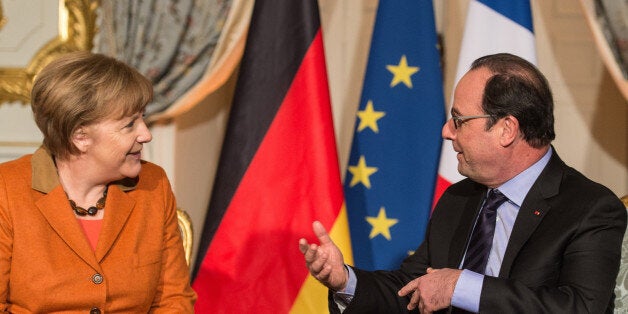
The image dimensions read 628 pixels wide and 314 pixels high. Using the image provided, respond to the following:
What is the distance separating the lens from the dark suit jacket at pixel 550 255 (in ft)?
7.58

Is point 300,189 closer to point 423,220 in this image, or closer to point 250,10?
point 423,220

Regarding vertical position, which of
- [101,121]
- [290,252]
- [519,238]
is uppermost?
[101,121]

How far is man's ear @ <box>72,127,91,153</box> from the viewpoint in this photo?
2562 millimetres

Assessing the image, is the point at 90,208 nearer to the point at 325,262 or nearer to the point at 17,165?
the point at 17,165

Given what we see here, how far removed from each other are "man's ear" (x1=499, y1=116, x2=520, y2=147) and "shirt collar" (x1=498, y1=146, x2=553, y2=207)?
0.14 metres

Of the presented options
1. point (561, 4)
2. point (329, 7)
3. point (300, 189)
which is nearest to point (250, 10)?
point (329, 7)

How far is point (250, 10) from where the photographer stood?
4.06m

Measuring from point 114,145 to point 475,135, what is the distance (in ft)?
3.57

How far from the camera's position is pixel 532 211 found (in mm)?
2512

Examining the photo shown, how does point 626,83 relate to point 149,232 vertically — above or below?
above

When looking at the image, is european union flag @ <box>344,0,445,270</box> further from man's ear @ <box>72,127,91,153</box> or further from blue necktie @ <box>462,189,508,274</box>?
man's ear @ <box>72,127,91,153</box>

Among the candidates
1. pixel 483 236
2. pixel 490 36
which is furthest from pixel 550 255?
pixel 490 36

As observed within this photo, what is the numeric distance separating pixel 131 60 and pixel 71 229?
164 cm

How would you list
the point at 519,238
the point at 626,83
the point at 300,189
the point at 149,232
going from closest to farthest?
the point at 519,238, the point at 149,232, the point at 626,83, the point at 300,189
